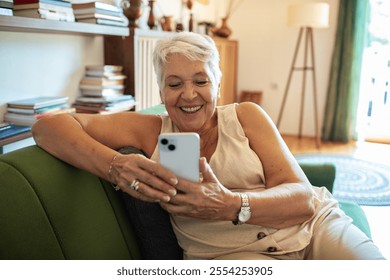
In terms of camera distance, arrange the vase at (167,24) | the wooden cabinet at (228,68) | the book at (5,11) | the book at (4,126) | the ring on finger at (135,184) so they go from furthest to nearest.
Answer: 1. the wooden cabinet at (228,68)
2. the vase at (167,24)
3. the book at (4,126)
4. the book at (5,11)
5. the ring on finger at (135,184)

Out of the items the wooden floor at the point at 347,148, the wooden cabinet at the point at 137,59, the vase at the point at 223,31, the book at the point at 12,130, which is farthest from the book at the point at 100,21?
the wooden floor at the point at 347,148

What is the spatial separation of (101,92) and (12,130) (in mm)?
728

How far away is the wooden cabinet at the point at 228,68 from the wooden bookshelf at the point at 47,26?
2147 mm

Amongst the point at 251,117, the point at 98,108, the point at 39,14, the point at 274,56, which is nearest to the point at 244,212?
the point at 251,117

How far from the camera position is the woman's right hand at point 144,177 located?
0.97 meters

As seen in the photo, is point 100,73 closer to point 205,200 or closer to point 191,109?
point 191,109

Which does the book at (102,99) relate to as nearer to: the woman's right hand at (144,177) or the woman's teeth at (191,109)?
the woman's teeth at (191,109)

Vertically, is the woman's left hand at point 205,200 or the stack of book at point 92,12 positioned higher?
the stack of book at point 92,12

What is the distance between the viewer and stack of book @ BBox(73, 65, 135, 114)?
236 centimetres

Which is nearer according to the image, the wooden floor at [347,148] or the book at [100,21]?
the book at [100,21]

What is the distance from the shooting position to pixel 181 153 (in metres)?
0.92

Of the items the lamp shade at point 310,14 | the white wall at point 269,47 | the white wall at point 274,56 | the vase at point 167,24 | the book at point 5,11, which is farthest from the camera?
the white wall at point 274,56

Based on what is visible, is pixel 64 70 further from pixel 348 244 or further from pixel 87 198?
pixel 348 244

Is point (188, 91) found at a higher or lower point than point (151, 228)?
higher
